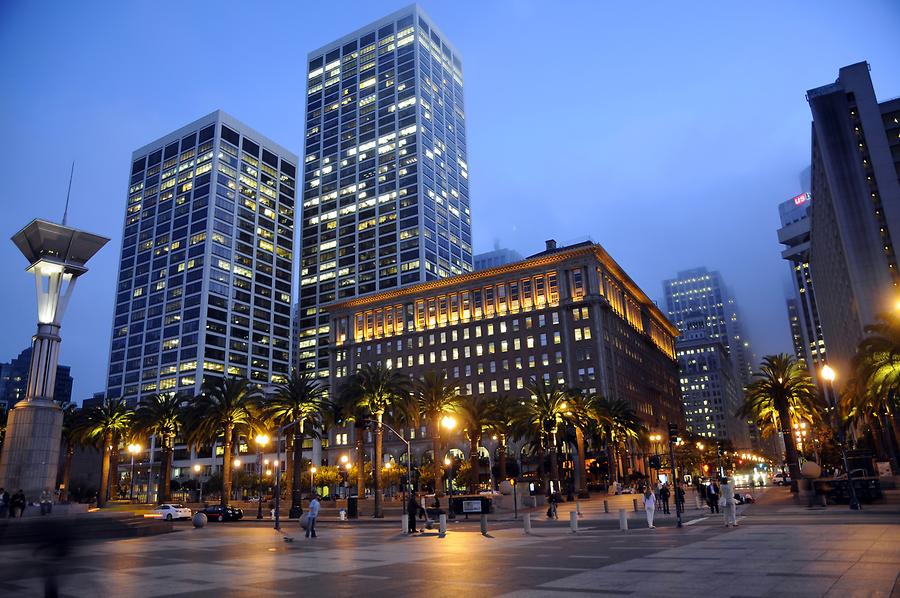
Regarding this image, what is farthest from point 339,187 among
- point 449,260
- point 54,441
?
point 54,441

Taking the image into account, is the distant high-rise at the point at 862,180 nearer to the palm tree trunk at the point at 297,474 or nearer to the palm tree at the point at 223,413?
the palm tree trunk at the point at 297,474

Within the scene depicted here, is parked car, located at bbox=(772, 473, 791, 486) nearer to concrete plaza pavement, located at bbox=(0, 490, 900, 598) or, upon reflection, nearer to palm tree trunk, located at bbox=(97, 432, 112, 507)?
concrete plaza pavement, located at bbox=(0, 490, 900, 598)

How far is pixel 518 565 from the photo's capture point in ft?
63.0

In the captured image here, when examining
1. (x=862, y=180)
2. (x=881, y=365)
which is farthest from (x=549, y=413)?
(x=862, y=180)

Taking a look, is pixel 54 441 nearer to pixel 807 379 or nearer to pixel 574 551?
pixel 574 551

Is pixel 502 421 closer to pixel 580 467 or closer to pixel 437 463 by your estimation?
pixel 580 467

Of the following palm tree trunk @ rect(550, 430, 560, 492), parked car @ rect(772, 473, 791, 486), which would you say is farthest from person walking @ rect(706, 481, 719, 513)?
parked car @ rect(772, 473, 791, 486)

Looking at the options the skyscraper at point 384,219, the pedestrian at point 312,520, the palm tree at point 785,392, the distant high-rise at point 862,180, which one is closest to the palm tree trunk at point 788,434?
the palm tree at point 785,392

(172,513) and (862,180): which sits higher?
(862,180)

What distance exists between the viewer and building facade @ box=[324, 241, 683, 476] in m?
120

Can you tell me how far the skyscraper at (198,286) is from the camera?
175500mm

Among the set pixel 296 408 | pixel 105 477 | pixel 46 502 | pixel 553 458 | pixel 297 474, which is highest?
pixel 296 408

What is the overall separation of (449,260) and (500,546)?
548 ft

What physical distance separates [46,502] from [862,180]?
359 ft
